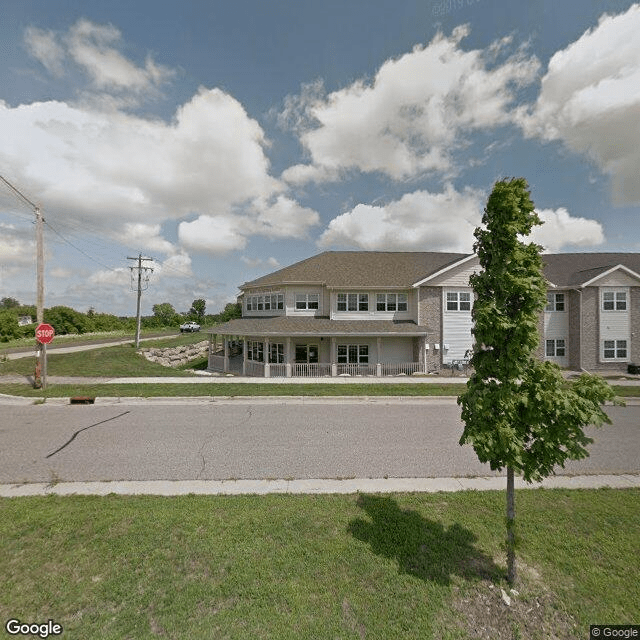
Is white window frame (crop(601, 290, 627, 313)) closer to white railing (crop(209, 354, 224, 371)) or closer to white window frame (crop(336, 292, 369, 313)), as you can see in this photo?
white window frame (crop(336, 292, 369, 313))

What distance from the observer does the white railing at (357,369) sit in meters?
20.1

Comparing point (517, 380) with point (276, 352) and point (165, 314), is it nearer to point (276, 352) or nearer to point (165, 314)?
point (276, 352)

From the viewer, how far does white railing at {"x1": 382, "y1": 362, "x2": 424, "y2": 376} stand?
20438 millimetres

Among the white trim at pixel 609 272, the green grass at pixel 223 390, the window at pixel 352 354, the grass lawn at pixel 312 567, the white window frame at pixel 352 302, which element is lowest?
the grass lawn at pixel 312 567

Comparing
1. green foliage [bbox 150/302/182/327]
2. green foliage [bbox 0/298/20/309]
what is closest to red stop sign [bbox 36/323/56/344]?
green foliage [bbox 150/302/182/327]

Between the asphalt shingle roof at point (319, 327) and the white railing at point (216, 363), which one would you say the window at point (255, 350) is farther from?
the white railing at point (216, 363)

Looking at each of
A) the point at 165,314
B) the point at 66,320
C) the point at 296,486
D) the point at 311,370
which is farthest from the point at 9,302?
the point at 296,486

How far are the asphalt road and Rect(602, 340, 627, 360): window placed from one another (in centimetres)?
1375

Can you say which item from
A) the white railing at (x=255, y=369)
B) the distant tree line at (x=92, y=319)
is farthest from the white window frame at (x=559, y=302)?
the distant tree line at (x=92, y=319)

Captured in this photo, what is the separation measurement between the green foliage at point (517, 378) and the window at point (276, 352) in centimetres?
1845

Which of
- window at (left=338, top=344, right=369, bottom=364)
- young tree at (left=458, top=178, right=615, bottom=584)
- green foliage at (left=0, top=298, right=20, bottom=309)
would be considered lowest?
window at (left=338, top=344, right=369, bottom=364)

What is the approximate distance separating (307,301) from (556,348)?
63.3 ft

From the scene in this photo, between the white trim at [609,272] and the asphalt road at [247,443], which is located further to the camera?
the white trim at [609,272]

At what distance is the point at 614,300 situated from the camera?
74.6 feet
